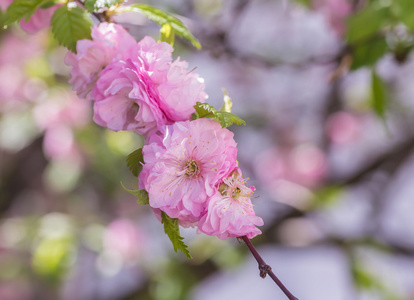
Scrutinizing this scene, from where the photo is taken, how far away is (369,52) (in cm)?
120

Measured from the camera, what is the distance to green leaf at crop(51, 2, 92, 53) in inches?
27.5

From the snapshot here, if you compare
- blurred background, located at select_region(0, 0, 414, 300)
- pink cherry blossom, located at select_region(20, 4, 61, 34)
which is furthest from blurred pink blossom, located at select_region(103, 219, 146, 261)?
pink cherry blossom, located at select_region(20, 4, 61, 34)

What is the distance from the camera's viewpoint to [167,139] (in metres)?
0.57

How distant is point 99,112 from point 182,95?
0.42 feet

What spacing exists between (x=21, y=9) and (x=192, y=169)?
37 centimetres

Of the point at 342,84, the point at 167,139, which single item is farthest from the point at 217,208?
the point at 342,84

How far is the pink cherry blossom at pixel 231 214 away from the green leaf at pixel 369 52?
76 centimetres

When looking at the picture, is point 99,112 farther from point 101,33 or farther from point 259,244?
point 259,244

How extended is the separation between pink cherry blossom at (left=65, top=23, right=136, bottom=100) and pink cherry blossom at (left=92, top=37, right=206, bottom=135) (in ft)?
0.13

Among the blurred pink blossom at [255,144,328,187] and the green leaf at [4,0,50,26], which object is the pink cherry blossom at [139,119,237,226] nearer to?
the green leaf at [4,0,50,26]

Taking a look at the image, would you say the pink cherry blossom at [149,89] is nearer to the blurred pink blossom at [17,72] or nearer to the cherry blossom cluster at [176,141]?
the cherry blossom cluster at [176,141]

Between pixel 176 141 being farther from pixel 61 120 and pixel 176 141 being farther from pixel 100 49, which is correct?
pixel 61 120

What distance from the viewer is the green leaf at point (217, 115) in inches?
22.2

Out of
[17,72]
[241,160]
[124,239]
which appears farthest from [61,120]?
[241,160]
